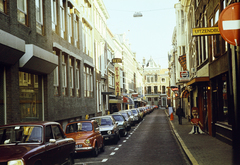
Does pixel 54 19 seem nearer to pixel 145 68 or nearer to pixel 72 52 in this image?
pixel 72 52

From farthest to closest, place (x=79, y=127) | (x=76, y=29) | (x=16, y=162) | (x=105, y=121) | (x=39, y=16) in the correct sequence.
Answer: (x=76, y=29) → (x=105, y=121) → (x=39, y=16) → (x=79, y=127) → (x=16, y=162)

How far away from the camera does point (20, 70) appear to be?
15.6 m

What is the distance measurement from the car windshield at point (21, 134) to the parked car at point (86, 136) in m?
5.02

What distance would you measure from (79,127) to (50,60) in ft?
14.4

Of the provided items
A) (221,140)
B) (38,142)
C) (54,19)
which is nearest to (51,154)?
(38,142)

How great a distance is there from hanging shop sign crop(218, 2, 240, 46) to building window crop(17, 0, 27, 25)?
12080mm

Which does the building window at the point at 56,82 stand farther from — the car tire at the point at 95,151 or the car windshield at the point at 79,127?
the car tire at the point at 95,151

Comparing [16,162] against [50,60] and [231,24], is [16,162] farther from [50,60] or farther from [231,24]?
[50,60]

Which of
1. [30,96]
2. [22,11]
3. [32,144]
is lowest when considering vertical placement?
[32,144]

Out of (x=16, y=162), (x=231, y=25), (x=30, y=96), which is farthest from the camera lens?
(x=30, y=96)

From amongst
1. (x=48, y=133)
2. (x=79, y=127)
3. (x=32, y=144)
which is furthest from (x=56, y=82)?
(x=32, y=144)

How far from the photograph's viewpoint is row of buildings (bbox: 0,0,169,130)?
13773 mm

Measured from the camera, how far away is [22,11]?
15.6 m

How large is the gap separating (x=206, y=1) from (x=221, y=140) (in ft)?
28.1
